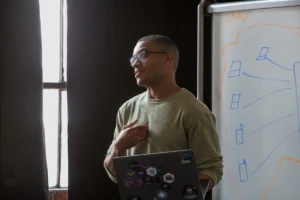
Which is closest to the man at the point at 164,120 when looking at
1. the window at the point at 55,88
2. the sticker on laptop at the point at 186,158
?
the sticker on laptop at the point at 186,158

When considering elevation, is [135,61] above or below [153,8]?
below

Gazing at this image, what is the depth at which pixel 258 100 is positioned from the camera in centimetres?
174

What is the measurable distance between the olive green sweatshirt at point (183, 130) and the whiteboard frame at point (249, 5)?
524mm

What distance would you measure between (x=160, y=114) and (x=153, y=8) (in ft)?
2.70

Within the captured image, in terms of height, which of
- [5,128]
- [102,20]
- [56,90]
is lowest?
[5,128]

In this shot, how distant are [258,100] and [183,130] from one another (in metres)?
0.47

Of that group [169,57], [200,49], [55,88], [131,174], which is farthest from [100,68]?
[131,174]

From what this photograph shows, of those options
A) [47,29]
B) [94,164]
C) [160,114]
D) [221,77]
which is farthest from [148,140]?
[47,29]

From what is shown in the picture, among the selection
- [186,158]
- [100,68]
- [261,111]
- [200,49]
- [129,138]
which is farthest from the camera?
[100,68]

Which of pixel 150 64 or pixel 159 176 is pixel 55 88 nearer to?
pixel 150 64

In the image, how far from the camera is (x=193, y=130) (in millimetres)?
1380

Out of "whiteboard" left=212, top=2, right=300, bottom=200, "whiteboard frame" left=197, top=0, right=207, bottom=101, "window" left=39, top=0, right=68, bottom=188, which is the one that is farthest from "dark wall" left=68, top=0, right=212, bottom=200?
"whiteboard" left=212, top=2, right=300, bottom=200

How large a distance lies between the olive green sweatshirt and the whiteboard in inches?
15.0

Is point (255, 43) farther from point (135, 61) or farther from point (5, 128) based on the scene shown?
point (5, 128)
